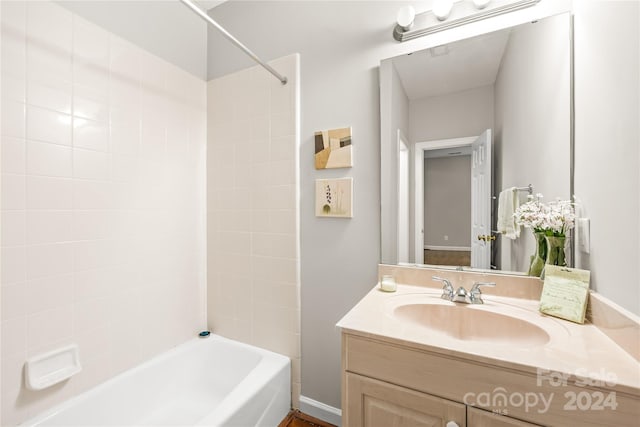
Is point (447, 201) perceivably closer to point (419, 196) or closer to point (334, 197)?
point (419, 196)

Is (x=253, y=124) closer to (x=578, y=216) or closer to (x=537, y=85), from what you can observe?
(x=537, y=85)

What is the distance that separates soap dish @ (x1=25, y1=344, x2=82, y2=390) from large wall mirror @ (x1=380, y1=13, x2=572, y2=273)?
1497mm

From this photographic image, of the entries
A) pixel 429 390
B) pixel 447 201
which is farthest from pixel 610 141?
pixel 429 390

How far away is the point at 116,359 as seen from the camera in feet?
4.75

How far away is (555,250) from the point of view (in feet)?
3.42

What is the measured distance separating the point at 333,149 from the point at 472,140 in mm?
666

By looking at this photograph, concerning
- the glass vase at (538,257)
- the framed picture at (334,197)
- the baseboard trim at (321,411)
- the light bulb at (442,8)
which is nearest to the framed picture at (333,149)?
the framed picture at (334,197)

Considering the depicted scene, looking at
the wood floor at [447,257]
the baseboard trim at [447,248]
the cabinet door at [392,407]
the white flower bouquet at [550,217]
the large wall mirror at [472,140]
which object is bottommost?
the cabinet door at [392,407]

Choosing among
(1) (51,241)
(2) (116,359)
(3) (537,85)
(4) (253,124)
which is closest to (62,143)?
(1) (51,241)

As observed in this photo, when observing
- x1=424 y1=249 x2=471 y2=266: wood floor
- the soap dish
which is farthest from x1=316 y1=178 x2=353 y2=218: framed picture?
the soap dish

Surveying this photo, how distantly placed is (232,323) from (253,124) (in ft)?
4.24

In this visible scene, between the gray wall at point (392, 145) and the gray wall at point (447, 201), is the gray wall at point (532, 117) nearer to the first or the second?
the gray wall at point (447, 201)

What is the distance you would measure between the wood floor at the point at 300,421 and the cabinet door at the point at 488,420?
106 centimetres

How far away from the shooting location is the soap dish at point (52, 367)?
114 centimetres
